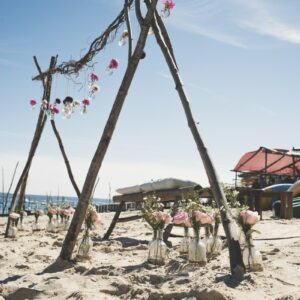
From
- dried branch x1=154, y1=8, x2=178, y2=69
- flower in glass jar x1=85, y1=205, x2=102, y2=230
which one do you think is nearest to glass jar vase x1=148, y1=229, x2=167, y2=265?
flower in glass jar x1=85, y1=205, x2=102, y2=230

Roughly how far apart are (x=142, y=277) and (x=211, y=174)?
132cm

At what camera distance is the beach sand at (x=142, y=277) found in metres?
3.53

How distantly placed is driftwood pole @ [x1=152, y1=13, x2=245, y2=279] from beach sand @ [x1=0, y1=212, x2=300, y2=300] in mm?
157

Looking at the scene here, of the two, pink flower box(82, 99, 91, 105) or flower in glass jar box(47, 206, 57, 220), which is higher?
pink flower box(82, 99, 91, 105)

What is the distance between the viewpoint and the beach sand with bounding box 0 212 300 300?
353cm

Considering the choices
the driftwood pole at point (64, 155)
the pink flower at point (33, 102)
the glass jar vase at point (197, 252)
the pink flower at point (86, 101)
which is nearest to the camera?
the glass jar vase at point (197, 252)

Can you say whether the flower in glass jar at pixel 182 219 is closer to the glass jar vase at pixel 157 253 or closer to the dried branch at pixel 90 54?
the glass jar vase at pixel 157 253

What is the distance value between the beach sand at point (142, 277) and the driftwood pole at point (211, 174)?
0.51 ft

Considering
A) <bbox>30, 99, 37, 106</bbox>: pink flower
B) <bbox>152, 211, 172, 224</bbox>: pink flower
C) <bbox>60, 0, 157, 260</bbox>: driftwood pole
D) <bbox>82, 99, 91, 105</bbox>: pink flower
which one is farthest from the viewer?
<bbox>30, 99, 37, 106</bbox>: pink flower

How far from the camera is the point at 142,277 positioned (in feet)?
13.9

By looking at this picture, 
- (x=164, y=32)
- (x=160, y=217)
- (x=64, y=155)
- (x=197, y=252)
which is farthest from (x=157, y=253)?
(x=64, y=155)

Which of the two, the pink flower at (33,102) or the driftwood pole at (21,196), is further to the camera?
the pink flower at (33,102)

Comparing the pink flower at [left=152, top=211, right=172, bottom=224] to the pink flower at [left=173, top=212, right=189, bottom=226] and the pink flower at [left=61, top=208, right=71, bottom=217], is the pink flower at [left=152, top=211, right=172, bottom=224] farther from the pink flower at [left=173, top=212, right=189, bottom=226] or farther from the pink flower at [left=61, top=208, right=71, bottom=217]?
the pink flower at [left=61, top=208, right=71, bottom=217]

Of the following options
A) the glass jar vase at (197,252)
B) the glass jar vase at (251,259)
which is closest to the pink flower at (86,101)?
the glass jar vase at (197,252)
